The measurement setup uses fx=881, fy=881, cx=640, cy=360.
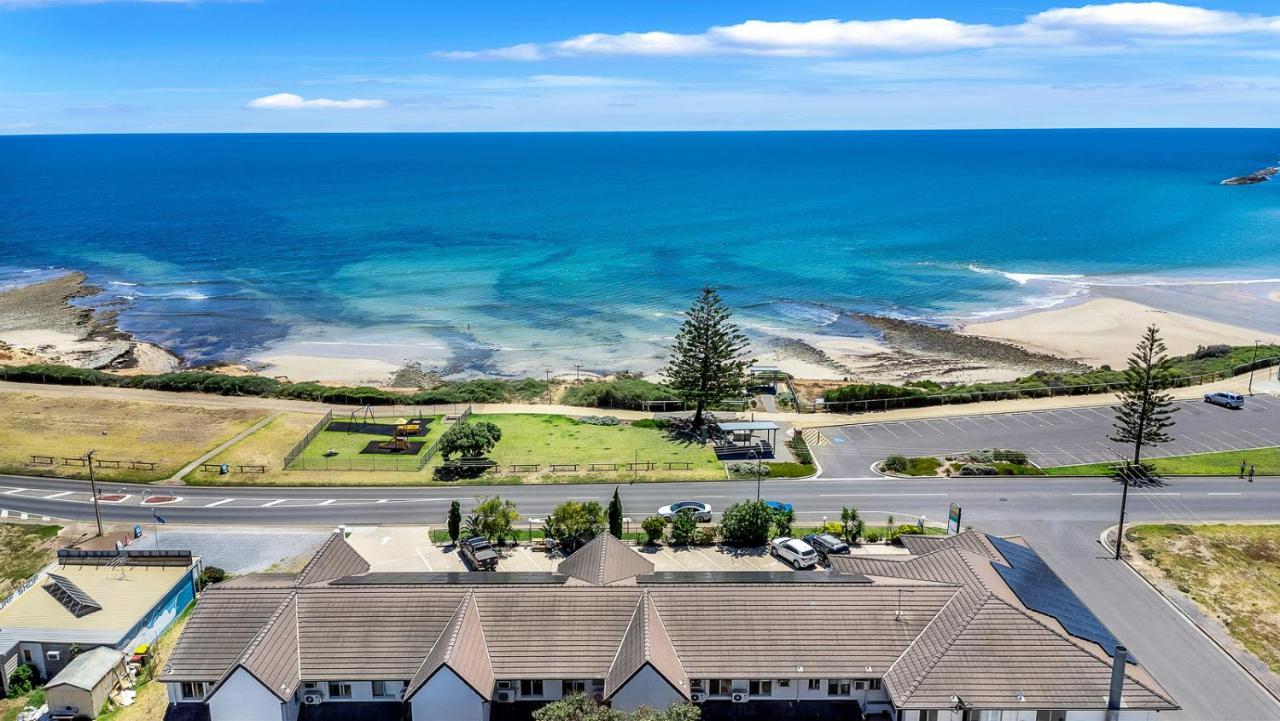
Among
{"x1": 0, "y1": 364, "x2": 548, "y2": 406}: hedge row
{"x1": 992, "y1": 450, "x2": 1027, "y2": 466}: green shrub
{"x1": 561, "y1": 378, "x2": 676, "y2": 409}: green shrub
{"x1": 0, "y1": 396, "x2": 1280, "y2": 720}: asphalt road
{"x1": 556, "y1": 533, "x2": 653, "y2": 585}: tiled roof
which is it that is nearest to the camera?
{"x1": 556, "y1": 533, "x2": 653, "y2": 585}: tiled roof

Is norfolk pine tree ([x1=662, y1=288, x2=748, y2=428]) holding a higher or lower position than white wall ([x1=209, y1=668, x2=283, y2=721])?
higher

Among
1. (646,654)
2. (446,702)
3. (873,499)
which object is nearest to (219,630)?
(446,702)

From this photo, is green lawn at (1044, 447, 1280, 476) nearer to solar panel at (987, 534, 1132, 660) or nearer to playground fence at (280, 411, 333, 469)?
solar panel at (987, 534, 1132, 660)

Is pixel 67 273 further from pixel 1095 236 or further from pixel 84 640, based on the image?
pixel 1095 236

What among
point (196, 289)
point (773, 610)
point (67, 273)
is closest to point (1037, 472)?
point (773, 610)

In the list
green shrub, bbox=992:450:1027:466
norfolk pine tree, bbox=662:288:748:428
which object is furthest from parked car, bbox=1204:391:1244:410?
norfolk pine tree, bbox=662:288:748:428
